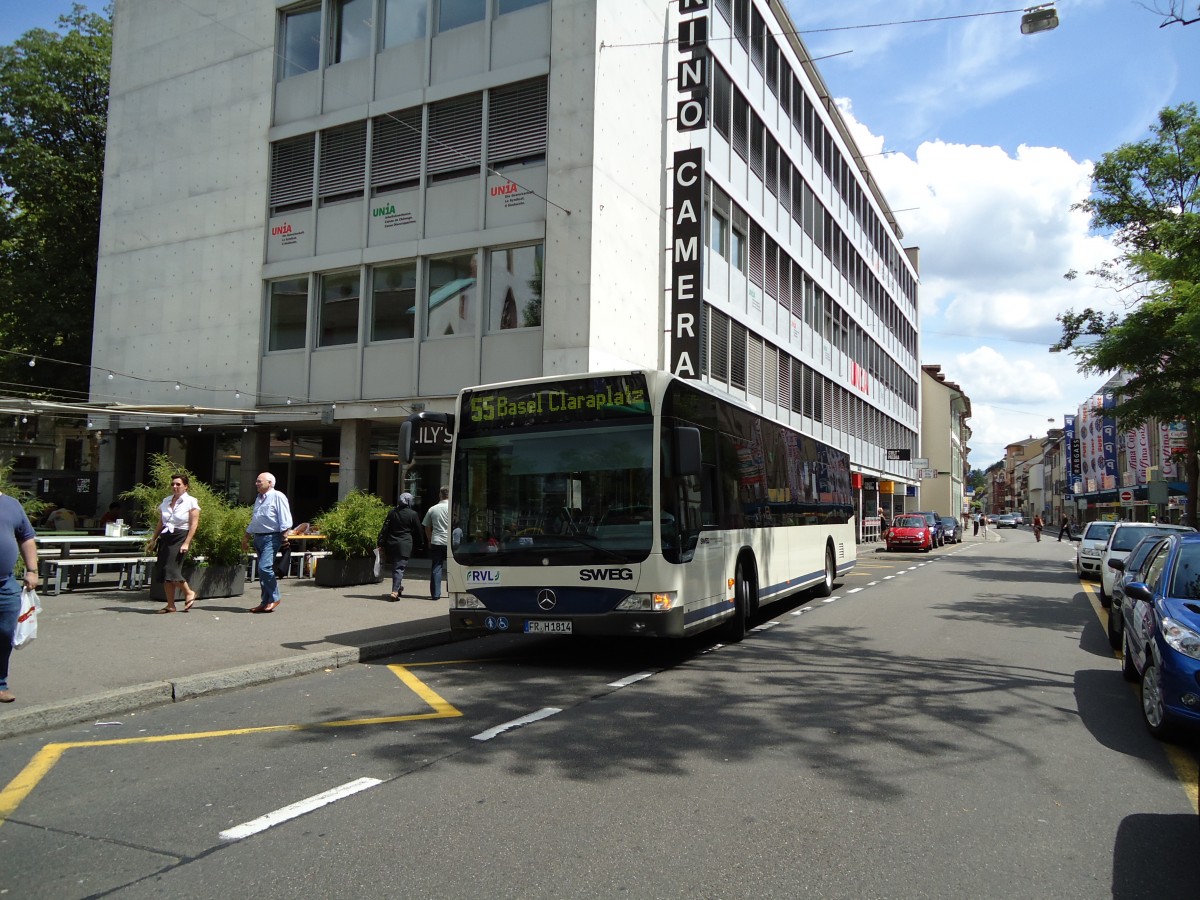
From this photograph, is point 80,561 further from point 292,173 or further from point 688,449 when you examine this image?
point 292,173

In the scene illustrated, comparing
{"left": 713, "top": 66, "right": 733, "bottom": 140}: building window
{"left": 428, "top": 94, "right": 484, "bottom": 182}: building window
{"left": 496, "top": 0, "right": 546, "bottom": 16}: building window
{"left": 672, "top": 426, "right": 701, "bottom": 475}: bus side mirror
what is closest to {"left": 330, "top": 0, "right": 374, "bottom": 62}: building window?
{"left": 428, "top": 94, "right": 484, "bottom": 182}: building window

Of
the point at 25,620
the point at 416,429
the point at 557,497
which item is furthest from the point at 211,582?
the point at 557,497

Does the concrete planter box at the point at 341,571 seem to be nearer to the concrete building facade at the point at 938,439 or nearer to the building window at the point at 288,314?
the building window at the point at 288,314

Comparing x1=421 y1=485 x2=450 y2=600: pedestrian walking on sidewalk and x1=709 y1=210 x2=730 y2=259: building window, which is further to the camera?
x1=709 y1=210 x2=730 y2=259: building window

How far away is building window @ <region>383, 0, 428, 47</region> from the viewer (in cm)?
1981

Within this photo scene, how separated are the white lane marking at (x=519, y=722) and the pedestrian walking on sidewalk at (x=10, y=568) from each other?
11.3 feet

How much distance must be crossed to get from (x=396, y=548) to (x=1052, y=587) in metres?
14.9

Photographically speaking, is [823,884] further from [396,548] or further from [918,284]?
[918,284]

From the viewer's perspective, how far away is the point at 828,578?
16609 millimetres

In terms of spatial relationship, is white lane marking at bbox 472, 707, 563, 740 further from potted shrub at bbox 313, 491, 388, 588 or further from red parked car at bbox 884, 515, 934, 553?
red parked car at bbox 884, 515, 934, 553

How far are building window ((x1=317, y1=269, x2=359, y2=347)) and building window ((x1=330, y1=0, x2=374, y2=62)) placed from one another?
5.43 meters

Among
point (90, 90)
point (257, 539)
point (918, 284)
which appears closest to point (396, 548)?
point (257, 539)

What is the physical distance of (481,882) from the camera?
11.6 ft

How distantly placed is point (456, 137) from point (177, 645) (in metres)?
13.8
